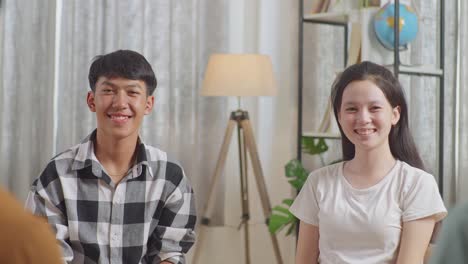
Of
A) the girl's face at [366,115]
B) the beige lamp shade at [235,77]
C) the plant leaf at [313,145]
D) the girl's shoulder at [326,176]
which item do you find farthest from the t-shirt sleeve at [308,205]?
the plant leaf at [313,145]

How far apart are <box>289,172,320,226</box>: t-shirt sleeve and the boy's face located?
46cm

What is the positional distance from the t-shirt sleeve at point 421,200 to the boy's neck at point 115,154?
699 millimetres

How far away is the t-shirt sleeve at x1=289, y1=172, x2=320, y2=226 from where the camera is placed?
203 cm

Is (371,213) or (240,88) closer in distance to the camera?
(371,213)

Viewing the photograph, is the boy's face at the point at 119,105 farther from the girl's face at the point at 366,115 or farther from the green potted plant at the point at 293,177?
the green potted plant at the point at 293,177

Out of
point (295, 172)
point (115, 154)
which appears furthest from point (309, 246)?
point (295, 172)

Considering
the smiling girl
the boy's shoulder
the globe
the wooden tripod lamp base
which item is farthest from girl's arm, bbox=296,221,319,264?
the wooden tripod lamp base

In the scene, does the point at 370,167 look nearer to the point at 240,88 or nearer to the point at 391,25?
the point at 391,25

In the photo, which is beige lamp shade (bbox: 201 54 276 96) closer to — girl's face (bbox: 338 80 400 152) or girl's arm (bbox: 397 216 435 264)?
girl's face (bbox: 338 80 400 152)

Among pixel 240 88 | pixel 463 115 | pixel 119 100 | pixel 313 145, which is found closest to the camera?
pixel 119 100

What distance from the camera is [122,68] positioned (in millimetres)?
2098

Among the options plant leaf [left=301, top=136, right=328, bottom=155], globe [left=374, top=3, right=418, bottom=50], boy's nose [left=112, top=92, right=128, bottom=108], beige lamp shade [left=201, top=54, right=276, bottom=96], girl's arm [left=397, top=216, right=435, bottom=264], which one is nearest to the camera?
girl's arm [left=397, top=216, right=435, bottom=264]

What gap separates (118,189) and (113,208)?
49 mm

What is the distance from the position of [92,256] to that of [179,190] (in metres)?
0.28
